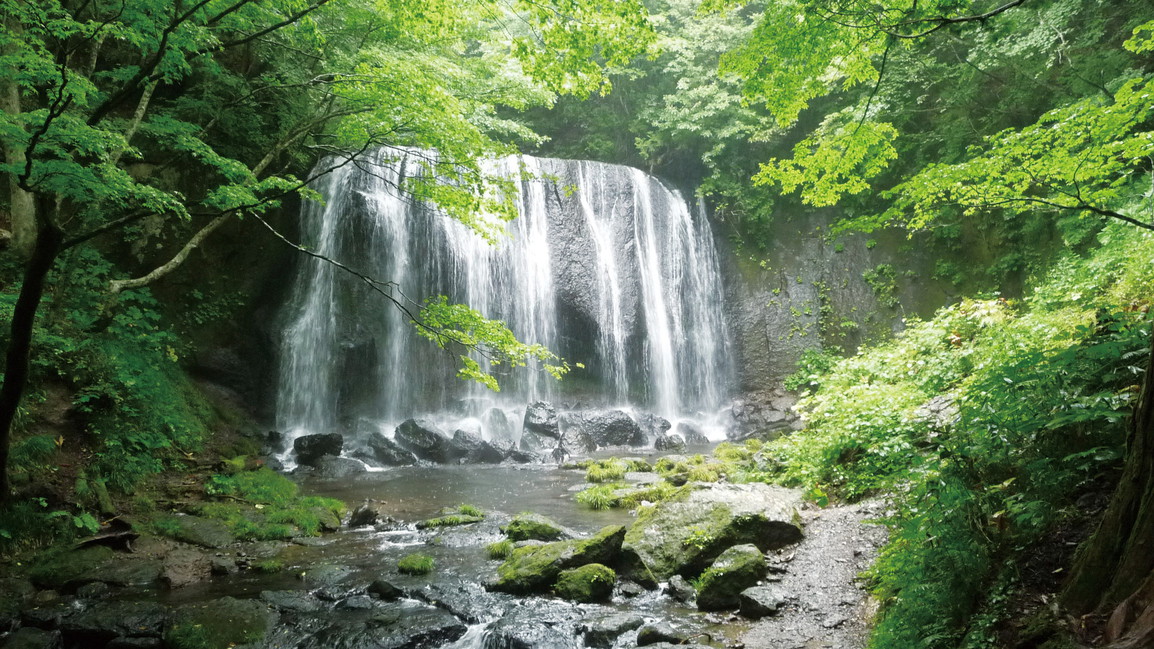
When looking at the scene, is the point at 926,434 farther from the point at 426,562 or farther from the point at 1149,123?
the point at 1149,123

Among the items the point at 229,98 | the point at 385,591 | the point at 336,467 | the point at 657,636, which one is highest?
the point at 229,98

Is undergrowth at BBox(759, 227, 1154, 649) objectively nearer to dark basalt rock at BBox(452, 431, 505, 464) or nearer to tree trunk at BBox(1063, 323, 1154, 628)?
tree trunk at BBox(1063, 323, 1154, 628)

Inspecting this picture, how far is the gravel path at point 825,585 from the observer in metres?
4.25

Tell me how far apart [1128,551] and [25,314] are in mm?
7401

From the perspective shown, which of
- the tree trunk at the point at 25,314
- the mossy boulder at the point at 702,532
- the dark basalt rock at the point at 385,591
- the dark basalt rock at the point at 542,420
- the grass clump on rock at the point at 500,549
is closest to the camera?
the tree trunk at the point at 25,314

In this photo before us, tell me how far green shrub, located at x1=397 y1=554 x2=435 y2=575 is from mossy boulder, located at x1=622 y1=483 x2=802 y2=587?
2075 millimetres

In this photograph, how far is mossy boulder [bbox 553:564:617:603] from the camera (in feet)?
17.4

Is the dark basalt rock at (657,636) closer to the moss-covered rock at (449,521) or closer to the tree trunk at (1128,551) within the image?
the tree trunk at (1128,551)

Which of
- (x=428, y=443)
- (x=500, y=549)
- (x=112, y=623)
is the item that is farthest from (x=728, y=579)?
(x=428, y=443)

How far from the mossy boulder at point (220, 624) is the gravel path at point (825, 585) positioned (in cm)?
384

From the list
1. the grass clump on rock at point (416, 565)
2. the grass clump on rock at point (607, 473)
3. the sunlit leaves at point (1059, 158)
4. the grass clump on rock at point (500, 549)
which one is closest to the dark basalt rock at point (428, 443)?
the grass clump on rock at point (607, 473)

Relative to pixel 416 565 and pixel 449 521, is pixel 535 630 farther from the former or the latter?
pixel 449 521

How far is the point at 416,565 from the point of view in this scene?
6.15 meters

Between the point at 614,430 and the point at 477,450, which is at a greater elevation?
the point at 614,430
